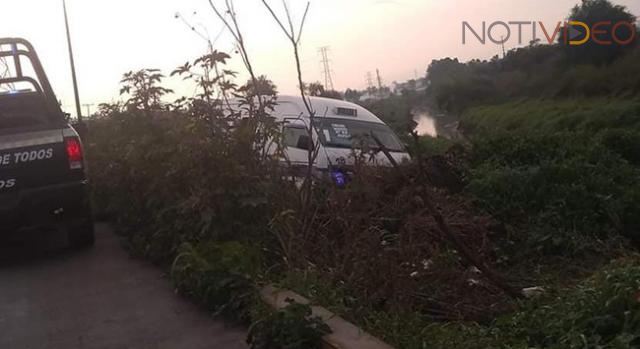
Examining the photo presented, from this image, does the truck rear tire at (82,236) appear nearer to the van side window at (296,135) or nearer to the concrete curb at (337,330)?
the van side window at (296,135)

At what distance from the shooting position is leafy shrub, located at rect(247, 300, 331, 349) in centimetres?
453

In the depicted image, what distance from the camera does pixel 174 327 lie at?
5.48 metres

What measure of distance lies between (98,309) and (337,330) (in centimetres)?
247

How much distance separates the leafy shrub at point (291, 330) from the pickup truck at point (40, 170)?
3893 millimetres

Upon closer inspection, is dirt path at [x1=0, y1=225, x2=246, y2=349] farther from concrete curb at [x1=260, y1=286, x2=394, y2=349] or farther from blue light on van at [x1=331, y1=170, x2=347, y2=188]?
blue light on van at [x1=331, y1=170, x2=347, y2=188]

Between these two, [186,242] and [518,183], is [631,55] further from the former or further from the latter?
[186,242]

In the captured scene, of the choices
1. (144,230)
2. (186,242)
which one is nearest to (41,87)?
(144,230)

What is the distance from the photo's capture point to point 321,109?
11117 mm

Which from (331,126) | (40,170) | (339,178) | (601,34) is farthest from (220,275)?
(601,34)

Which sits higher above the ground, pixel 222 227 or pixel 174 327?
pixel 222 227

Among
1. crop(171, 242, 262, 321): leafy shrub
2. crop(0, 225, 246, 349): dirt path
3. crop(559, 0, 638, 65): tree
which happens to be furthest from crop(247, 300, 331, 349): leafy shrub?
crop(559, 0, 638, 65): tree

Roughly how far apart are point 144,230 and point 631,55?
38648 millimetres

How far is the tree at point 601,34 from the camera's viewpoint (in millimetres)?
38719

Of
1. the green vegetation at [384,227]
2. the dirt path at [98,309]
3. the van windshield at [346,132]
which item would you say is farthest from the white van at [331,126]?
the dirt path at [98,309]
